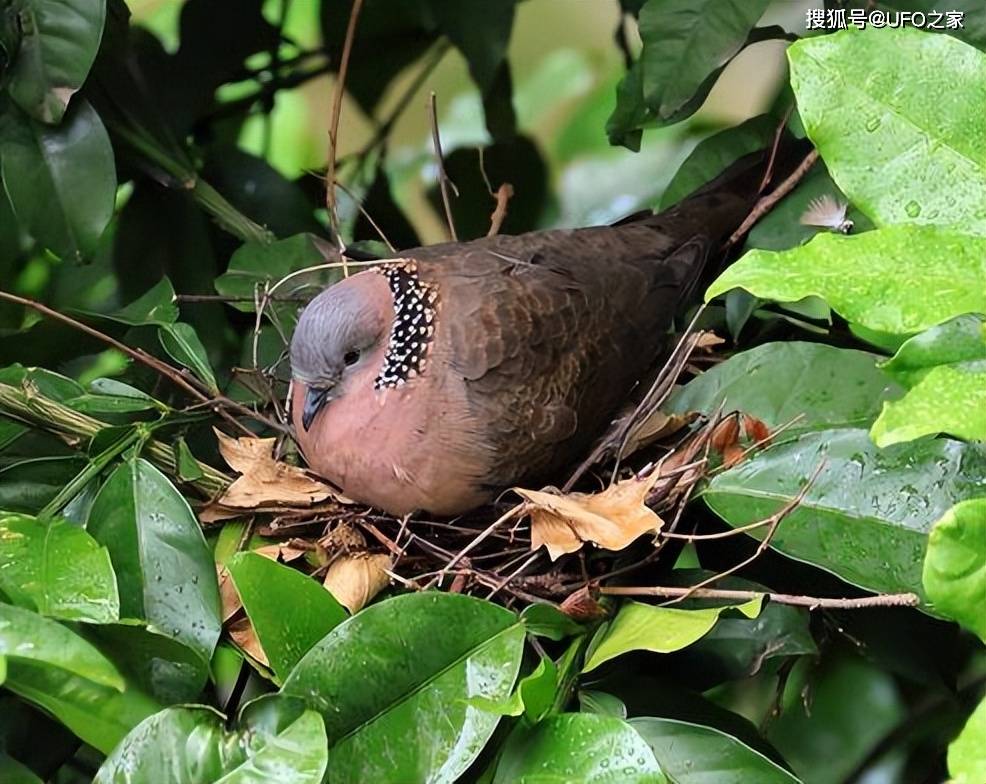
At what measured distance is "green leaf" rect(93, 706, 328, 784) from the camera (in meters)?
0.63

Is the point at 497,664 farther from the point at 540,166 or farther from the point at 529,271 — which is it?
the point at 540,166

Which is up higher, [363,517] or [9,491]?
[9,491]

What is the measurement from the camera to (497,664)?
2.33 ft

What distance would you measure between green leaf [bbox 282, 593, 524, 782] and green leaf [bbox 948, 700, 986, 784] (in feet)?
0.88

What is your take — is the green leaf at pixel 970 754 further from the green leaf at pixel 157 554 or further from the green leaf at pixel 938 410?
the green leaf at pixel 157 554

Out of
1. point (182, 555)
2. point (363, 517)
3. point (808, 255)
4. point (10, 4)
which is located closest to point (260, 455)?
point (363, 517)

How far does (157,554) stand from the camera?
79cm

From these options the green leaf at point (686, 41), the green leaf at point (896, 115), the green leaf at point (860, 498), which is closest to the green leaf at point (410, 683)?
the green leaf at point (860, 498)

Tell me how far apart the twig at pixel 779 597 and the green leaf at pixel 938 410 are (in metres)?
0.19

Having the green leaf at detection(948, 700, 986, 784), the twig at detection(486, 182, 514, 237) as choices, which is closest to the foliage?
the green leaf at detection(948, 700, 986, 784)

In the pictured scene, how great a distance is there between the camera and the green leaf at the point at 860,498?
0.72 metres

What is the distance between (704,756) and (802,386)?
29 cm

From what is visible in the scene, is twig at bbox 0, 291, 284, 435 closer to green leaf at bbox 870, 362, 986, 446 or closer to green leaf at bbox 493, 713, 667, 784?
green leaf at bbox 493, 713, 667, 784

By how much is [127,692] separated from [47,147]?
21.1 inches
